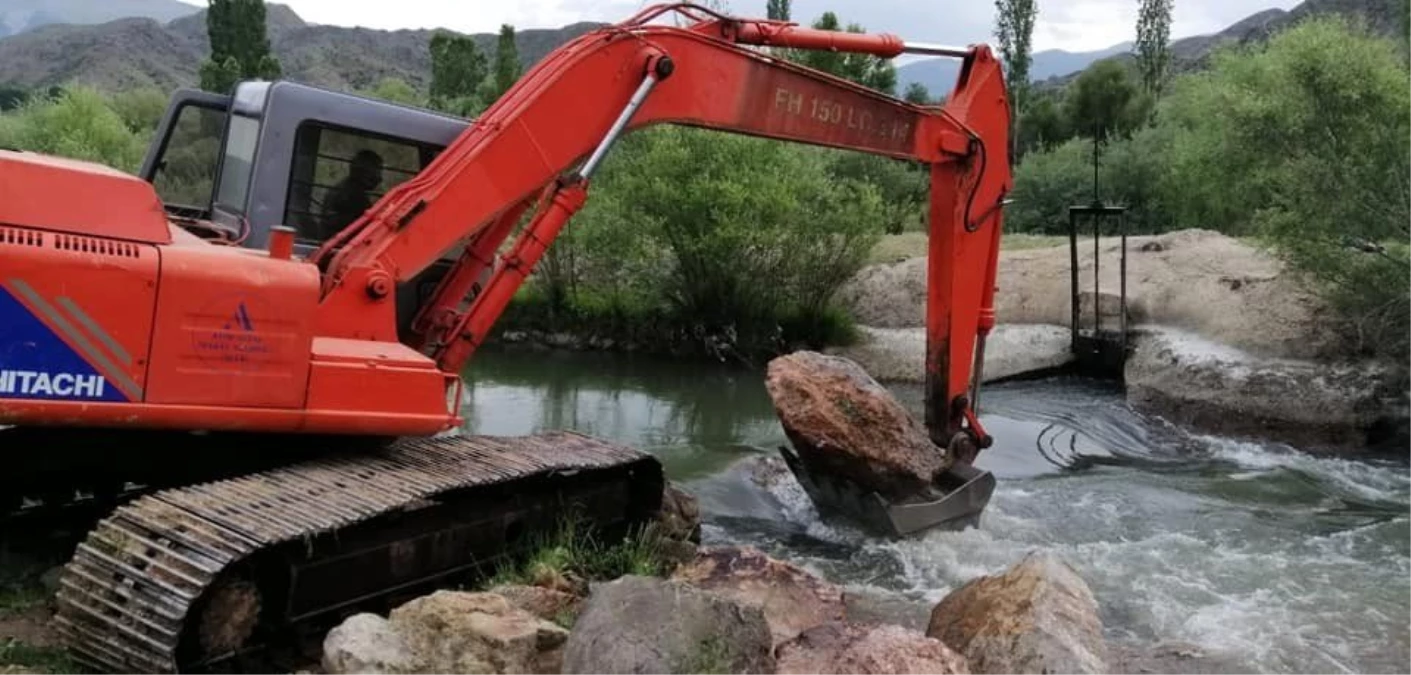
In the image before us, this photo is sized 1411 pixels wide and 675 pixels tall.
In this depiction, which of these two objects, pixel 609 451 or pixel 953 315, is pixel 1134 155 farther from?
pixel 609 451

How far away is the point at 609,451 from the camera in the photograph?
648cm

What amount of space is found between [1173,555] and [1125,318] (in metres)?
8.06

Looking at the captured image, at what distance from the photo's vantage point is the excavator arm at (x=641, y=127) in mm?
5660

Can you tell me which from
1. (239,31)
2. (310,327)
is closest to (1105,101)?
(239,31)

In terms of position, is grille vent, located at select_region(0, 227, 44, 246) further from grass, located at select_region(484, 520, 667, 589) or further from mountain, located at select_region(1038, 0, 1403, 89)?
mountain, located at select_region(1038, 0, 1403, 89)

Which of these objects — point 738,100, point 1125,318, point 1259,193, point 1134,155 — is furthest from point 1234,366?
point 1134,155

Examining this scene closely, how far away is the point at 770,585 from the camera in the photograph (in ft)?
19.2

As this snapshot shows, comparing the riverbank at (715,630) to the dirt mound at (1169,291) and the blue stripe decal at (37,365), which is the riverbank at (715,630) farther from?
the dirt mound at (1169,291)

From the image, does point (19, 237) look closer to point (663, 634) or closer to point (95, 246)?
point (95, 246)

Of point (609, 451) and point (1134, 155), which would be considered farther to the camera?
point (1134, 155)

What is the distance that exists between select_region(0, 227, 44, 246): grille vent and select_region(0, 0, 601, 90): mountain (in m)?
93.5

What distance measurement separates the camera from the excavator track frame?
4.16 metres

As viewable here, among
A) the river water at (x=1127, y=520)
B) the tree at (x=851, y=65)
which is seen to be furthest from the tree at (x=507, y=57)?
the river water at (x=1127, y=520)

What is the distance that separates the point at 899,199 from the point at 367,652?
2290 centimetres
